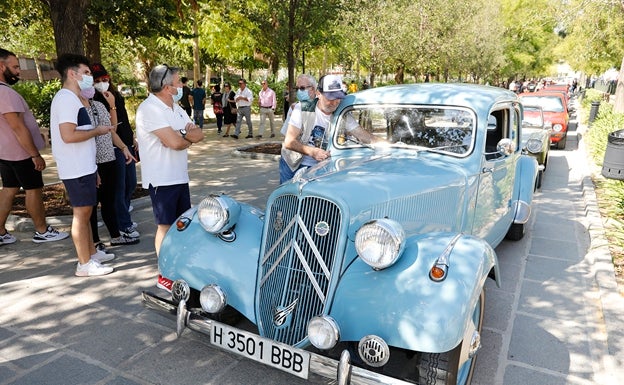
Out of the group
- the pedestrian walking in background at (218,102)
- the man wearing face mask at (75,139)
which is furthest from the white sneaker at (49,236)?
the pedestrian walking in background at (218,102)

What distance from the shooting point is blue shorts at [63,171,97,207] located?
4.16 metres

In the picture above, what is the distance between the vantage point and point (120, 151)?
5.26 meters

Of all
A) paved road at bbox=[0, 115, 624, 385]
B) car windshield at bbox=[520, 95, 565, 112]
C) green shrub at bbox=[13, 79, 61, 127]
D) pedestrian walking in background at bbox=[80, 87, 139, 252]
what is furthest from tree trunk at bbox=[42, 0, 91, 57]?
car windshield at bbox=[520, 95, 565, 112]

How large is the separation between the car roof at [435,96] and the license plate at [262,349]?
103 inches

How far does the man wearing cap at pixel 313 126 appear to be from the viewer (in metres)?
4.34

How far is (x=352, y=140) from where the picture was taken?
14.2 ft

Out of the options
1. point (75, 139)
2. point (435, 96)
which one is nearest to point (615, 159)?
point (435, 96)

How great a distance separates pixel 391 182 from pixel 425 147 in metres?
Result: 1.06

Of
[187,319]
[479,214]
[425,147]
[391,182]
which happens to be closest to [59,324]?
[187,319]

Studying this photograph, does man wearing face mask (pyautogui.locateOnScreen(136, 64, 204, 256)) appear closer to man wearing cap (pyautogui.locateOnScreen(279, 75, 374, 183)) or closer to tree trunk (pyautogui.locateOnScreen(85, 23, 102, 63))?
man wearing cap (pyautogui.locateOnScreen(279, 75, 374, 183))

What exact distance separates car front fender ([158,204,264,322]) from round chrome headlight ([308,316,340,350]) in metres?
0.56

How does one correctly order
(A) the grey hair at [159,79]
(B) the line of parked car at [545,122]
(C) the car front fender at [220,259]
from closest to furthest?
(C) the car front fender at [220,259] → (A) the grey hair at [159,79] → (B) the line of parked car at [545,122]

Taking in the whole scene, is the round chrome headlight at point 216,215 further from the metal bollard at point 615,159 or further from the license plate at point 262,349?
the metal bollard at point 615,159

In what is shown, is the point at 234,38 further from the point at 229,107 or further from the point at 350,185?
the point at 350,185
